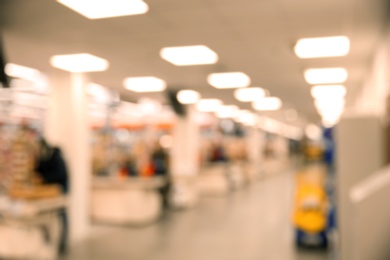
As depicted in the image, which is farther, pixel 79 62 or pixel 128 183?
pixel 128 183

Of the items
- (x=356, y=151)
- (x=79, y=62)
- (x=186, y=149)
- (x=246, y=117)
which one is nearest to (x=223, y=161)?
(x=186, y=149)

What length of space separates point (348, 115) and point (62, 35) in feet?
12.4

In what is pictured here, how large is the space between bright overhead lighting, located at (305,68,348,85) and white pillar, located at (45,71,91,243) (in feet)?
15.1

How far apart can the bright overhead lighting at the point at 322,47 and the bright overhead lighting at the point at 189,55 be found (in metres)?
1.40

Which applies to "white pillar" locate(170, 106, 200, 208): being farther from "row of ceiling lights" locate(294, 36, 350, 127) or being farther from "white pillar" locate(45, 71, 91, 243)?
"white pillar" locate(45, 71, 91, 243)

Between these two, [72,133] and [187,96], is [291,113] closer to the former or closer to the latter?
[187,96]

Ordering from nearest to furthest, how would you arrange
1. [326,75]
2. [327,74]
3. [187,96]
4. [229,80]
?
[327,74], [326,75], [229,80], [187,96]

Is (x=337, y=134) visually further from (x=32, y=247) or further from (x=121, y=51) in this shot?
(x=32, y=247)

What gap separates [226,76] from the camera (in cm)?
912

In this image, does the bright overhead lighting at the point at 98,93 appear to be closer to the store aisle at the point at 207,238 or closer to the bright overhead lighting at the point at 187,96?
the bright overhead lighting at the point at 187,96

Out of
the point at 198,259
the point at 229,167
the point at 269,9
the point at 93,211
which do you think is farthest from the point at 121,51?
the point at 229,167

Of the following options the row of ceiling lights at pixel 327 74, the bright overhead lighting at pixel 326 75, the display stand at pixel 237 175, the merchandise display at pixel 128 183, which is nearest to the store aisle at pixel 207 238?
the merchandise display at pixel 128 183

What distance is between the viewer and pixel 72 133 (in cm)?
768

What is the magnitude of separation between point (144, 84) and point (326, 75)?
4.19m
